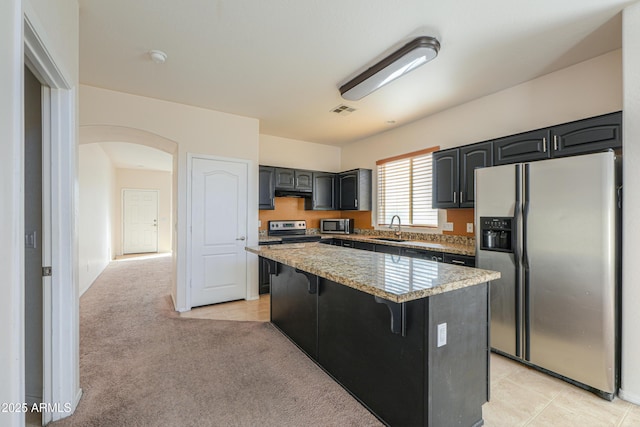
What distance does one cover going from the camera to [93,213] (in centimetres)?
538

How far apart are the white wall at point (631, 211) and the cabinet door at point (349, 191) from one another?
346 centimetres

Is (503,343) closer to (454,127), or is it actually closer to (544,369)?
(544,369)

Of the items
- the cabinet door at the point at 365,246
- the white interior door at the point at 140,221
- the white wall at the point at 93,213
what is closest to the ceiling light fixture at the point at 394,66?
the cabinet door at the point at 365,246

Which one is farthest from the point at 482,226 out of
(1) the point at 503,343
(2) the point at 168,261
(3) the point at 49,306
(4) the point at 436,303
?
(2) the point at 168,261

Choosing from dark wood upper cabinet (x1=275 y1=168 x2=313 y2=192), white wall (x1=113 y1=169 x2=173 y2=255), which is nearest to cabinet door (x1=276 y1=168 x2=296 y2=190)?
dark wood upper cabinet (x1=275 y1=168 x2=313 y2=192)

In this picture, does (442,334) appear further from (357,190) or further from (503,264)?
(357,190)

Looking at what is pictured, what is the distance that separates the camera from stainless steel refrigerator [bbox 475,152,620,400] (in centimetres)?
201

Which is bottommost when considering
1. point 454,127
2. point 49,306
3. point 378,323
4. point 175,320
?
point 175,320

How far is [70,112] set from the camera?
1.79 m

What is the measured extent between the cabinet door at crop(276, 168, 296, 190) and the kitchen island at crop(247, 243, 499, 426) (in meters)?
2.80

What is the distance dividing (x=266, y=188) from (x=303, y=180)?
74cm

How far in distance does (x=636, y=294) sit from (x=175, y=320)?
4.19 metres
